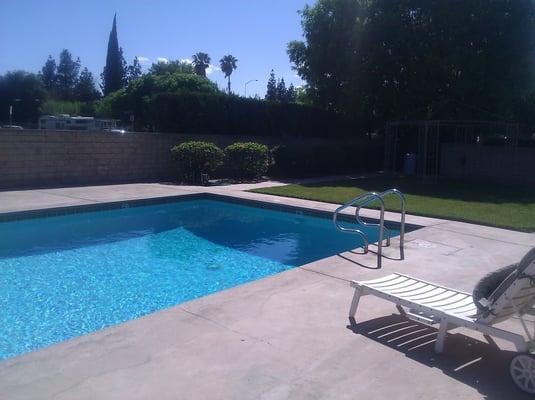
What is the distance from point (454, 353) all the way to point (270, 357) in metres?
1.54

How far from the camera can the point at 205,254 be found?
8984 millimetres

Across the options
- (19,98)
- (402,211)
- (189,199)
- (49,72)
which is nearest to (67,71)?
(49,72)

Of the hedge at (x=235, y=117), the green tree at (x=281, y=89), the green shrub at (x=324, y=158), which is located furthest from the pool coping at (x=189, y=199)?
the green tree at (x=281, y=89)

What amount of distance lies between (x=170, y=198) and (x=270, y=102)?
10433mm

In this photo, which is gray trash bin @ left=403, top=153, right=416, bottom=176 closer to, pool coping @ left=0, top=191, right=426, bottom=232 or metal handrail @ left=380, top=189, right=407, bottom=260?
pool coping @ left=0, top=191, right=426, bottom=232

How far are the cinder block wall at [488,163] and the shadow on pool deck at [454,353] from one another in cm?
1511

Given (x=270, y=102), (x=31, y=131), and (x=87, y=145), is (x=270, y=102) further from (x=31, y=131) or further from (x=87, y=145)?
(x=31, y=131)

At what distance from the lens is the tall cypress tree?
6581cm

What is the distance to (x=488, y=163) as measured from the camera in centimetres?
1841

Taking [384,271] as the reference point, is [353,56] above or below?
above

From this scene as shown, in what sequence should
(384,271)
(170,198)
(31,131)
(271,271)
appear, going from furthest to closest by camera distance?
1. (31,131)
2. (170,198)
3. (271,271)
4. (384,271)

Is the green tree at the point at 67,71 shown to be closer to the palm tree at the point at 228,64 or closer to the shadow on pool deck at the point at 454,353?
the palm tree at the point at 228,64

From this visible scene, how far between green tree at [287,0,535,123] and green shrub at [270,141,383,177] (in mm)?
1797

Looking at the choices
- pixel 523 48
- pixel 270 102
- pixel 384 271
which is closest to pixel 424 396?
pixel 384 271
